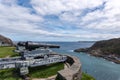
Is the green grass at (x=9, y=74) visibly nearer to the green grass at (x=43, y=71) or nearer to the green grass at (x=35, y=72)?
the green grass at (x=35, y=72)

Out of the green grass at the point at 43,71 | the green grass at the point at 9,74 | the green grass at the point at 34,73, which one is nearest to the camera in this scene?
the green grass at the point at 9,74

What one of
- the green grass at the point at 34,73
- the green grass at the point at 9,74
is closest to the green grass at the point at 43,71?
the green grass at the point at 34,73

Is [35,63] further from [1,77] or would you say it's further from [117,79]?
[117,79]

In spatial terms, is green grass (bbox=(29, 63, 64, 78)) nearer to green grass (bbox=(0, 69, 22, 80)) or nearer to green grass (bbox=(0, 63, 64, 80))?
green grass (bbox=(0, 63, 64, 80))

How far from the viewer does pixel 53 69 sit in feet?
64.4

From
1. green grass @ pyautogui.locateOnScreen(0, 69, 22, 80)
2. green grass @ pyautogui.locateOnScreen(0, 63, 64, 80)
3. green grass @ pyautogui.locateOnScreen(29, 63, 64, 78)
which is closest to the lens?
green grass @ pyautogui.locateOnScreen(0, 69, 22, 80)

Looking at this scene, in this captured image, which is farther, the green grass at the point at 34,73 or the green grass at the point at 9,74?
the green grass at the point at 34,73

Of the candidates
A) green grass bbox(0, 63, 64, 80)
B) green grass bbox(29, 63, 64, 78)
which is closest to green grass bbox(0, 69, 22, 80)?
green grass bbox(0, 63, 64, 80)

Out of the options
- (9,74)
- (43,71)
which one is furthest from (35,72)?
(9,74)

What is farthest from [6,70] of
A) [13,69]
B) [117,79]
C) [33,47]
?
[117,79]

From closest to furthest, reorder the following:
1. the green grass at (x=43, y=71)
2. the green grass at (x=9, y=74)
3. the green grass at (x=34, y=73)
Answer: the green grass at (x=9, y=74) → the green grass at (x=34, y=73) → the green grass at (x=43, y=71)

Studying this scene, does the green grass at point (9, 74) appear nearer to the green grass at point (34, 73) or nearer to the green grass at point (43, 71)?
the green grass at point (34, 73)

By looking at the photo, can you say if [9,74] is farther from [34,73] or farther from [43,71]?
[43,71]

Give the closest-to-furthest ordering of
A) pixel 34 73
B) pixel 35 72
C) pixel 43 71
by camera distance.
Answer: pixel 34 73 < pixel 35 72 < pixel 43 71
